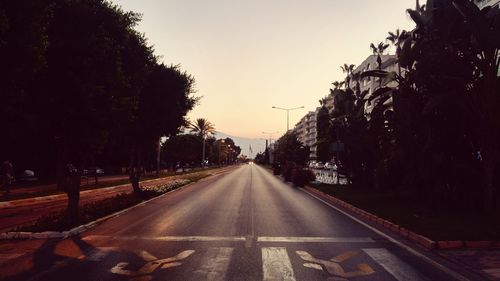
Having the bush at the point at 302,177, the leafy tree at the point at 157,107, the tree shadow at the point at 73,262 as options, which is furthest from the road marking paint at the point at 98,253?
the bush at the point at 302,177

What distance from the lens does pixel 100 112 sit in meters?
12.5

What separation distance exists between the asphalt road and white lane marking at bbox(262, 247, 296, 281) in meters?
0.02

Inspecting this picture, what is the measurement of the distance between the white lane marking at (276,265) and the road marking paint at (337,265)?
14.4 inches

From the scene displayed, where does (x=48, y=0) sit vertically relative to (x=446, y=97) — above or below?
above

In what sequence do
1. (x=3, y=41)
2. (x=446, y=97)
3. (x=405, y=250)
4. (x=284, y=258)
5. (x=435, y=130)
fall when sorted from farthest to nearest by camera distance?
(x=435, y=130) → (x=446, y=97) → (x=405, y=250) → (x=284, y=258) → (x=3, y=41)

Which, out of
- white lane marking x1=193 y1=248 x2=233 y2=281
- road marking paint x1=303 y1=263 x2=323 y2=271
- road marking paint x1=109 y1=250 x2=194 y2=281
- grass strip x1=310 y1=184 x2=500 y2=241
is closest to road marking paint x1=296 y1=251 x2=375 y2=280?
road marking paint x1=303 y1=263 x2=323 y2=271

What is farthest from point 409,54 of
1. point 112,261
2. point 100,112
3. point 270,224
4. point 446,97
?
point 112,261

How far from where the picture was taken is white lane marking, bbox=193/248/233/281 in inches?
279

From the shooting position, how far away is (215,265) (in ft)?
25.7

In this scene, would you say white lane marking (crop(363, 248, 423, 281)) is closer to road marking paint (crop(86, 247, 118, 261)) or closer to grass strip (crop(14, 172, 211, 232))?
road marking paint (crop(86, 247, 118, 261))

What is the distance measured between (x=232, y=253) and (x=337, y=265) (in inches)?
82.9

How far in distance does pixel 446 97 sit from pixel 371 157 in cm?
1207

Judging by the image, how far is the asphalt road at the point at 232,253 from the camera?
728 centimetres

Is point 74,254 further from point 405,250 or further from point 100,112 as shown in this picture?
→ point 405,250
